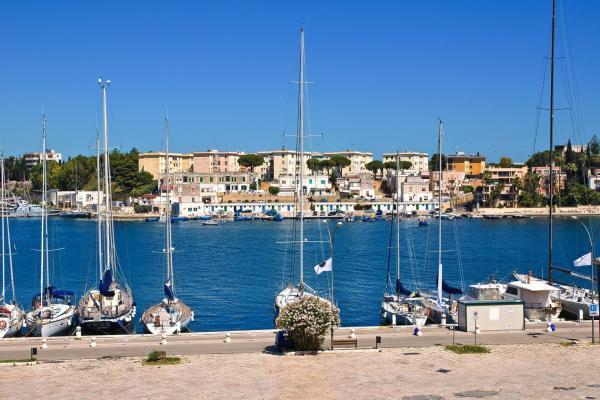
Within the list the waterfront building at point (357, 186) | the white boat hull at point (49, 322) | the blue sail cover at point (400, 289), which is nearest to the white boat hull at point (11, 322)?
the white boat hull at point (49, 322)

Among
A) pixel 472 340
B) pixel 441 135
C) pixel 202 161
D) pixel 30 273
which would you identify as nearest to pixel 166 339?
pixel 472 340

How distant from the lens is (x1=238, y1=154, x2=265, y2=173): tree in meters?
162

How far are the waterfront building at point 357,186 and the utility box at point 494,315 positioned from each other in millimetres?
119688

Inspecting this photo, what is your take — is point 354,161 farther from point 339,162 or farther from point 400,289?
point 400,289

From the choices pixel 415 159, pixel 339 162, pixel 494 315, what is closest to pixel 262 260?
pixel 494 315

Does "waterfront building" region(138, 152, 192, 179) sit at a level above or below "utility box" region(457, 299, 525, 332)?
above

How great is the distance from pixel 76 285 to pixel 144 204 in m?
90.4

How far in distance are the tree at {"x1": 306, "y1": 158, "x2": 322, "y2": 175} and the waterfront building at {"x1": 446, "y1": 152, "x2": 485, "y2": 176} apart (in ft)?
96.9

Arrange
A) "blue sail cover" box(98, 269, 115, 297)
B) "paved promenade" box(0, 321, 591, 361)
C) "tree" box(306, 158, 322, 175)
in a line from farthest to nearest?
"tree" box(306, 158, 322, 175) < "blue sail cover" box(98, 269, 115, 297) < "paved promenade" box(0, 321, 591, 361)

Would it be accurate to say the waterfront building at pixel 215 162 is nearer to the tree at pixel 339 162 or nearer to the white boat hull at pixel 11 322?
the tree at pixel 339 162

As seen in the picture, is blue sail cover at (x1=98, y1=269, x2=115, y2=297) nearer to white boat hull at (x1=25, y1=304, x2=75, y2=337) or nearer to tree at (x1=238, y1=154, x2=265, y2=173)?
white boat hull at (x1=25, y1=304, x2=75, y2=337)

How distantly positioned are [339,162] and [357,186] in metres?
19.0

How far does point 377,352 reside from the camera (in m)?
24.1

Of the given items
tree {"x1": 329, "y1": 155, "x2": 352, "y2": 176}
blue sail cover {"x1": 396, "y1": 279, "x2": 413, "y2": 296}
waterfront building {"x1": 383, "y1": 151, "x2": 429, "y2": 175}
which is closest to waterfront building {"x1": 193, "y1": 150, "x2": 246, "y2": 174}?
tree {"x1": 329, "y1": 155, "x2": 352, "y2": 176}
